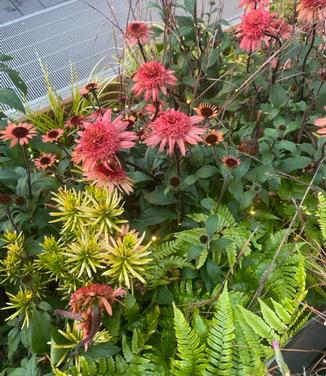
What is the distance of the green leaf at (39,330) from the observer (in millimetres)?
965

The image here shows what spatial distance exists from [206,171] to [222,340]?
0.38 meters

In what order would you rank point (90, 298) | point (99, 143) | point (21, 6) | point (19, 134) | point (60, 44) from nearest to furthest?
point (90, 298) → point (99, 143) → point (19, 134) → point (60, 44) → point (21, 6)

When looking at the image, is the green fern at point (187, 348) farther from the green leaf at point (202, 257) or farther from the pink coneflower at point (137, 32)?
the pink coneflower at point (137, 32)

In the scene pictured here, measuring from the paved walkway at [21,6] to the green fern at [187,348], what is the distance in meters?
2.00

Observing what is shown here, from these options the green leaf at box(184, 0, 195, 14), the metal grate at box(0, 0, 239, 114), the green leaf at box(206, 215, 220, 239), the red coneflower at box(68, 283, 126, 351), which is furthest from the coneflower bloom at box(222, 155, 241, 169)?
the metal grate at box(0, 0, 239, 114)

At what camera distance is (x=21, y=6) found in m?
2.48

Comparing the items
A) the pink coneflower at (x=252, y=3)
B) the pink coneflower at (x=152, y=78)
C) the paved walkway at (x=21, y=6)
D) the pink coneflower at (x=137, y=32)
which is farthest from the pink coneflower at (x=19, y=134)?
the paved walkway at (x=21, y=6)

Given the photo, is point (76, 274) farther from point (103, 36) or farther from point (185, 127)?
point (103, 36)

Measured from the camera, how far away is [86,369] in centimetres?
91

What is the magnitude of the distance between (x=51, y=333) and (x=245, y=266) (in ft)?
1.53

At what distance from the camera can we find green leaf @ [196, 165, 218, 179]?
111cm

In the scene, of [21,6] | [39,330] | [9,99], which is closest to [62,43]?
[21,6]

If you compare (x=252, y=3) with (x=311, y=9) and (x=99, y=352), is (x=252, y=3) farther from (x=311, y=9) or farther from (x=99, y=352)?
(x=99, y=352)

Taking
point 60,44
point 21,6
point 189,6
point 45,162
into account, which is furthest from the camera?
point 21,6
